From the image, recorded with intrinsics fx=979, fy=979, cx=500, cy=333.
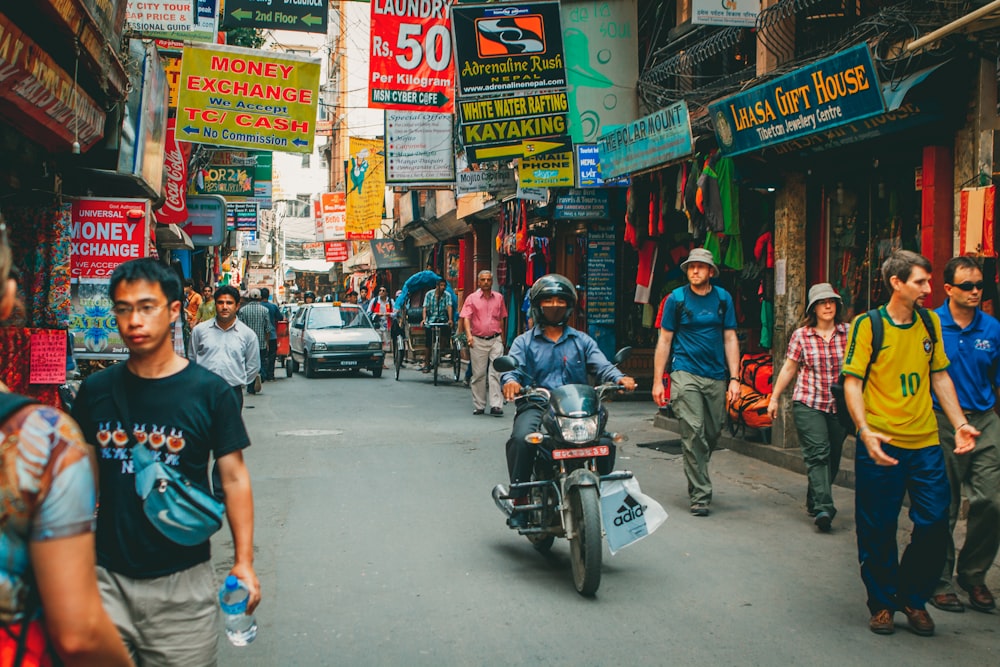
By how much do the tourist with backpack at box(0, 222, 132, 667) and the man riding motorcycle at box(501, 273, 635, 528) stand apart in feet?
14.3

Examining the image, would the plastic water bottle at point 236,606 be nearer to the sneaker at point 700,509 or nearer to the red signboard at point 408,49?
the sneaker at point 700,509

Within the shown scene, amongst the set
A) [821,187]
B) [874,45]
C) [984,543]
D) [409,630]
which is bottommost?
[409,630]

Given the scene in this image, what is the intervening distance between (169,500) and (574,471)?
3153mm

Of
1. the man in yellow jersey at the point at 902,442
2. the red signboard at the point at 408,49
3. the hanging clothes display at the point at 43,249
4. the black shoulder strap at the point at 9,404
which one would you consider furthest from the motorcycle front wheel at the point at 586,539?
the red signboard at the point at 408,49

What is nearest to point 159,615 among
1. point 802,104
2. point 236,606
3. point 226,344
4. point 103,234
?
point 236,606

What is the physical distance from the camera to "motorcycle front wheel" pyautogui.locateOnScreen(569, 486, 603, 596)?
5480 millimetres

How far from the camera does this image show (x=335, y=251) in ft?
139

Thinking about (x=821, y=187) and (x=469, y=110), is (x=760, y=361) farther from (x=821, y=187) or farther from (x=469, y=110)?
(x=469, y=110)

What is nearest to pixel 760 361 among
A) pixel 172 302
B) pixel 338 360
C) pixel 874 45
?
pixel 874 45

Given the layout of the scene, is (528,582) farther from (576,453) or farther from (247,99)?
(247,99)

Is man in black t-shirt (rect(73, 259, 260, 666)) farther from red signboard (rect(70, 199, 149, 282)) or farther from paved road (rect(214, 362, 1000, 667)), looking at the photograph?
red signboard (rect(70, 199, 149, 282))

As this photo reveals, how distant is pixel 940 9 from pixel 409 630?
249 inches

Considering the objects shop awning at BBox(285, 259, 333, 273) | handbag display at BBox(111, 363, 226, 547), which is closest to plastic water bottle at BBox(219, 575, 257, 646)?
handbag display at BBox(111, 363, 226, 547)

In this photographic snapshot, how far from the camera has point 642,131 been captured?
11945 mm
